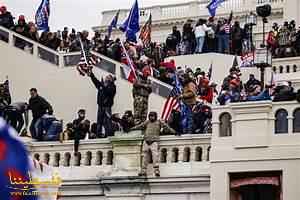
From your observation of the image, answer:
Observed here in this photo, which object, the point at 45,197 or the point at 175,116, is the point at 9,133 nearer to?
the point at 45,197

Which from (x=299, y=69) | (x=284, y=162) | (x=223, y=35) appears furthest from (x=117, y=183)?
(x=223, y=35)

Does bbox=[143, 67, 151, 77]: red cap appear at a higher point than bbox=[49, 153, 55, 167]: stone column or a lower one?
higher

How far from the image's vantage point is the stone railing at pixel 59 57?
83.3 ft

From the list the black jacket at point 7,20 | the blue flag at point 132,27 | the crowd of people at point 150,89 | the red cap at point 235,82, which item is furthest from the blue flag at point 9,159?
the blue flag at point 132,27

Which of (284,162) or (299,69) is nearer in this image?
(284,162)

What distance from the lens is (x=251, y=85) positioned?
20.0 meters

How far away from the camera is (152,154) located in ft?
61.0

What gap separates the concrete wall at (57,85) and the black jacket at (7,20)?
0.62 metres

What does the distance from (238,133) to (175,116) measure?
267 centimetres

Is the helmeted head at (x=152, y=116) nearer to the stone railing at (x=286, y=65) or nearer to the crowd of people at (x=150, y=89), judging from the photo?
the crowd of people at (x=150, y=89)

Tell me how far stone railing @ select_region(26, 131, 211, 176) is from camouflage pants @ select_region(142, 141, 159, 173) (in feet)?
0.37

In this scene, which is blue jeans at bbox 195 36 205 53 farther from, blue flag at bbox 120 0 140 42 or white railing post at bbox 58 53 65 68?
white railing post at bbox 58 53 65 68

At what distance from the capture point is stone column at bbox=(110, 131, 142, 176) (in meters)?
18.6

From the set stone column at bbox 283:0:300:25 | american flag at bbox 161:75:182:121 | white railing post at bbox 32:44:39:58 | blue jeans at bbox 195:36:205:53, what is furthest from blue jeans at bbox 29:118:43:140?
stone column at bbox 283:0:300:25
